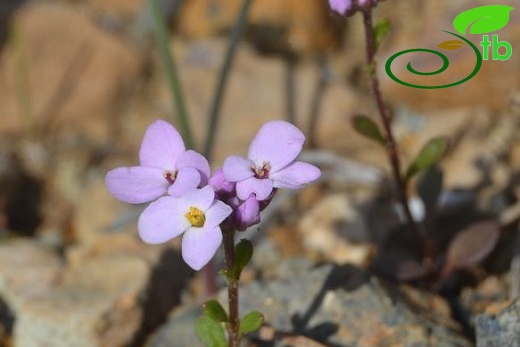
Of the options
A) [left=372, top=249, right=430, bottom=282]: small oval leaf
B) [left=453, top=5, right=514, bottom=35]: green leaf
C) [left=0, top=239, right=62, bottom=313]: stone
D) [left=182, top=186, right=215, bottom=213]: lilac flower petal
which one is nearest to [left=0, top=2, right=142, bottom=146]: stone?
[left=0, top=239, right=62, bottom=313]: stone

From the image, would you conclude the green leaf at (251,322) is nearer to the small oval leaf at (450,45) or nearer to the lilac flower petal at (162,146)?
the lilac flower petal at (162,146)

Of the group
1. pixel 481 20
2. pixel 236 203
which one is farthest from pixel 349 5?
pixel 481 20

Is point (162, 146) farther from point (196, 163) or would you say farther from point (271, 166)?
point (271, 166)

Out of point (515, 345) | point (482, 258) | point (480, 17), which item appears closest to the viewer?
point (515, 345)

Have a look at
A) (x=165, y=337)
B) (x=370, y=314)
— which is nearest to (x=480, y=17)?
(x=370, y=314)

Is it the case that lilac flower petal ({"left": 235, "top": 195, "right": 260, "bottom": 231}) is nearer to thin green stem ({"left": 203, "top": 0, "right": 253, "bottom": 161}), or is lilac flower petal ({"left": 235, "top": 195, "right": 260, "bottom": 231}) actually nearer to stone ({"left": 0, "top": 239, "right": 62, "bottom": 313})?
thin green stem ({"left": 203, "top": 0, "right": 253, "bottom": 161})

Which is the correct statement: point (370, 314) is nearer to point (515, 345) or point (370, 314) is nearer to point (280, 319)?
point (280, 319)
